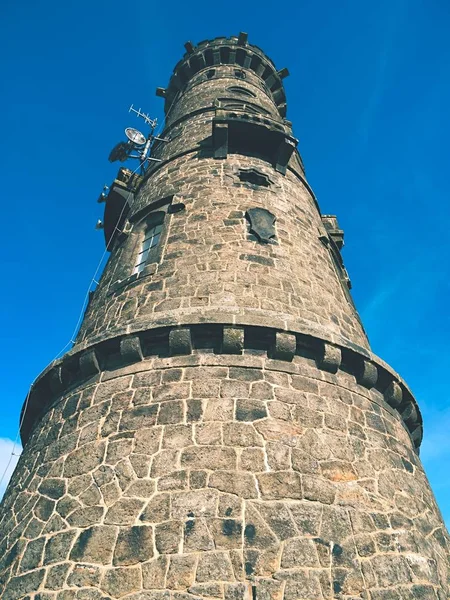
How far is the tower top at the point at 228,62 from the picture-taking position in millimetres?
16641

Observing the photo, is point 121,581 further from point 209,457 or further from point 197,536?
point 209,457

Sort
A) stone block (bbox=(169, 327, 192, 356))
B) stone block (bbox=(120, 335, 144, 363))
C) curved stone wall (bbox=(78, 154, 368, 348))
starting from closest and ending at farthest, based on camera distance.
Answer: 1. stone block (bbox=(169, 327, 192, 356))
2. stone block (bbox=(120, 335, 144, 363))
3. curved stone wall (bbox=(78, 154, 368, 348))

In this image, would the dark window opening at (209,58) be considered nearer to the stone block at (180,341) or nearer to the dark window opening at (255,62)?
the dark window opening at (255,62)

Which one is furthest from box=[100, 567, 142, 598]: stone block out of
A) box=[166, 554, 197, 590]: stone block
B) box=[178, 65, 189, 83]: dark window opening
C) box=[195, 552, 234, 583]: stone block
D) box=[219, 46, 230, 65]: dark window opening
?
box=[178, 65, 189, 83]: dark window opening

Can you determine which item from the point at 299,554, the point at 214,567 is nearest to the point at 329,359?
the point at 299,554

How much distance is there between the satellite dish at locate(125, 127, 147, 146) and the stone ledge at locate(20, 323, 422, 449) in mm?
10201

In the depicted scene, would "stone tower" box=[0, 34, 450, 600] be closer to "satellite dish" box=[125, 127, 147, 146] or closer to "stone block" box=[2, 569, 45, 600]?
"stone block" box=[2, 569, 45, 600]

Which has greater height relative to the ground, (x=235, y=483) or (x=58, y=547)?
(x=235, y=483)

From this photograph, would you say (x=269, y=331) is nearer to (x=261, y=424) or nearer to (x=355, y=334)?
(x=261, y=424)

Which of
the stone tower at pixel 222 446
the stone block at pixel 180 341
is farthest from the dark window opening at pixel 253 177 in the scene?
the stone block at pixel 180 341

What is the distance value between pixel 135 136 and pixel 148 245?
7.80 m

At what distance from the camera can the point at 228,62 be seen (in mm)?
16562

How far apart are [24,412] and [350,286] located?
7.30 metres

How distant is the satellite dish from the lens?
14320mm
